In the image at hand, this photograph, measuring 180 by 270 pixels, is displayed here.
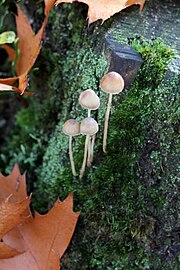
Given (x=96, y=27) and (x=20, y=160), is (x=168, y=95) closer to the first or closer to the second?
(x=96, y=27)

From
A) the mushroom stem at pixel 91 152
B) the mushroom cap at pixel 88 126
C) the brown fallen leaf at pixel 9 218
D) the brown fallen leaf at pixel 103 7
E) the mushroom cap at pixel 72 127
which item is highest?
the brown fallen leaf at pixel 103 7

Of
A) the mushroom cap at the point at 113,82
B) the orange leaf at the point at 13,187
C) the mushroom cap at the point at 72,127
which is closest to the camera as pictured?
the mushroom cap at the point at 113,82

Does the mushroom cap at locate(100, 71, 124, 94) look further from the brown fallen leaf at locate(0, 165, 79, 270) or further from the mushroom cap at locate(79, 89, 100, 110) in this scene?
the brown fallen leaf at locate(0, 165, 79, 270)

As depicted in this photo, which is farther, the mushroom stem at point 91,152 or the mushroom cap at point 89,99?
the mushroom stem at point 91,152

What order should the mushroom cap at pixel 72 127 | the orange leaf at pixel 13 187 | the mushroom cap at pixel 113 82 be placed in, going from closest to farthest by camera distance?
the mushroom cap at pixel 113 82
the mushroom cap at pixel 72 127
the orange leaf at pixel 13 187

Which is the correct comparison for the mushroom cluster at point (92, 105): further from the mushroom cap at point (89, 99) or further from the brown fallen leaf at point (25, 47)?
the brown fallen leaf at point (25, 47)

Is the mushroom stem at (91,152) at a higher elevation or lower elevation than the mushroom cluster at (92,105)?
lower

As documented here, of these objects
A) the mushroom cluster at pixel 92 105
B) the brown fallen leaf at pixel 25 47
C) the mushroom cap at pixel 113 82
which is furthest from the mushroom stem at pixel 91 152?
the brown fallen leaf at pixel 25 47
